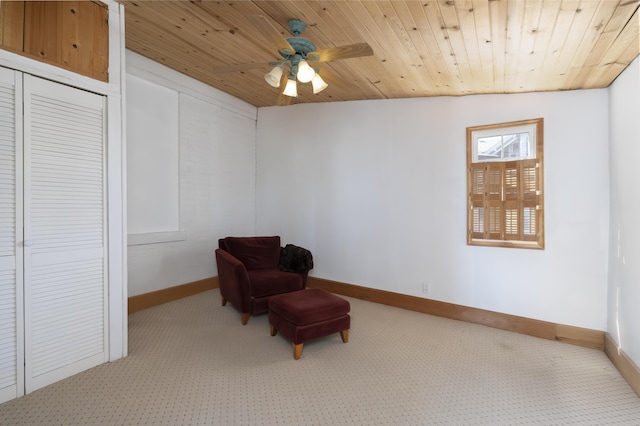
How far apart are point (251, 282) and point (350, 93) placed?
8.28 ft

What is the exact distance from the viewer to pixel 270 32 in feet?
6.41

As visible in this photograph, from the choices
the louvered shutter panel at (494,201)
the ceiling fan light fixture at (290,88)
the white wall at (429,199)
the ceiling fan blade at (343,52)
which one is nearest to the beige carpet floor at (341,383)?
the white wall at (429,199)

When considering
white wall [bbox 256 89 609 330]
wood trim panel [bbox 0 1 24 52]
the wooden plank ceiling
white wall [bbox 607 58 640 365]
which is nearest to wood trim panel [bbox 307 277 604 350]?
white wall [bbox 256 89 609 330]

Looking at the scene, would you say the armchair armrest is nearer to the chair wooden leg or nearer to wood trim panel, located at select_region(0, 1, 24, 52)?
the chair wooden leg

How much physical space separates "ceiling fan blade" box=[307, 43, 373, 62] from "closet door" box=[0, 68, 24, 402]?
6.30ft

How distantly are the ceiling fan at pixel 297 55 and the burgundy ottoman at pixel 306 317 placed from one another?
180 centimetres

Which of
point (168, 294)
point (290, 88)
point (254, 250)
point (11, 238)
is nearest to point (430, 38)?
point (290, 88)

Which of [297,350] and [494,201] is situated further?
[494,201]

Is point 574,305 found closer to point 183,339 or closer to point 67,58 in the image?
point 183,339

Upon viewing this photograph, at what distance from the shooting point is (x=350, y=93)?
12.4 feet

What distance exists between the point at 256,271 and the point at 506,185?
9.47ft

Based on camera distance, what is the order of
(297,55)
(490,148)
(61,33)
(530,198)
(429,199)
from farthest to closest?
1. (429,199)
2. (490,148)
3. (530,198)
4. (297,55)
5. (61,33)

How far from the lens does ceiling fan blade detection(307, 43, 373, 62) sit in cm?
201

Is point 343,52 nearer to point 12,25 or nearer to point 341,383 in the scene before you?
point 12,25
